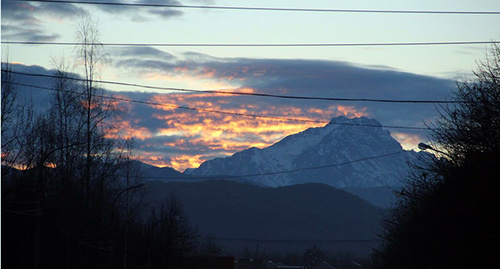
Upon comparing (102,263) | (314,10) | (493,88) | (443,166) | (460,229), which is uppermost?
(314,10)

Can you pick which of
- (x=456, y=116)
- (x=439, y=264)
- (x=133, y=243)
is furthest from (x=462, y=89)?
(x=133, y=243)

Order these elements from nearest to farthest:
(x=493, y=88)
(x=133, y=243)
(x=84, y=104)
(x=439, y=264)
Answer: (x=493, y=88) < (x=439, y=264) < (x=84, y=104) < (x=133, y=243)

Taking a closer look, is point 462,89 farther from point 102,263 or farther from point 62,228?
point 102,263

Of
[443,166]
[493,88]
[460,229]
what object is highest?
[493,88]

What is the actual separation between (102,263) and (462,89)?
30599 millimetres

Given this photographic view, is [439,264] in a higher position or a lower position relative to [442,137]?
lower

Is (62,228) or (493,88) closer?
(493,88)

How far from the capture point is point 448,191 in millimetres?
36875

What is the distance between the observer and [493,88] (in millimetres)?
33844

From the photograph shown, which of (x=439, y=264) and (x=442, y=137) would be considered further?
(x=439, y=264)

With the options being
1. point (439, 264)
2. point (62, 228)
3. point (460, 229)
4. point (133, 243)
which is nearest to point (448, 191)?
point (460, 229)

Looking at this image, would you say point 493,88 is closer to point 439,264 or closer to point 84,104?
point 439,264

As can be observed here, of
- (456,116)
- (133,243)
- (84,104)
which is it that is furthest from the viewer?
(133,243)

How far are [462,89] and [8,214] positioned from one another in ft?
81.4
